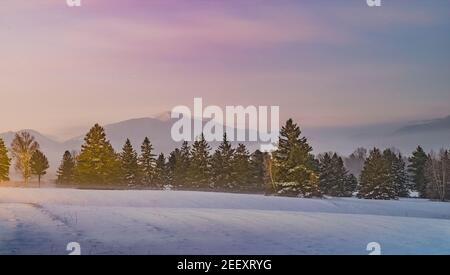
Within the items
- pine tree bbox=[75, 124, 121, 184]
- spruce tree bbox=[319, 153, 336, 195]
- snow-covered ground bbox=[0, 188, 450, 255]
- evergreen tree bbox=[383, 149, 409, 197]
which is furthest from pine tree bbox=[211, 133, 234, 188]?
evergreen tree bbox=[383, 149, 409, 197]

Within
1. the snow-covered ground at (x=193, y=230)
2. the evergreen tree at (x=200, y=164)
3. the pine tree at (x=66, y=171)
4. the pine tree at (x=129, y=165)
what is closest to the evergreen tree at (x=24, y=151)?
the snow-covered ground at (x=193, y=230)

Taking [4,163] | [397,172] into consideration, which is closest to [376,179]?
[397,172]

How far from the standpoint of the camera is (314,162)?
10305 millimetres

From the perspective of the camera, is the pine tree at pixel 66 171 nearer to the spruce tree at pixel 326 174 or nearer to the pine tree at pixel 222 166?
the pine tree at pixel 222 166

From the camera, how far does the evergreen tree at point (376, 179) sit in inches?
399

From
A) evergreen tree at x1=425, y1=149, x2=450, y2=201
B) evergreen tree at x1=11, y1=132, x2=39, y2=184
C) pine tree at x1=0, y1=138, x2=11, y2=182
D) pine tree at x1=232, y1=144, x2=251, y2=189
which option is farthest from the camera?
pine tree at x1=232, y1=144, x2=251, y2=189

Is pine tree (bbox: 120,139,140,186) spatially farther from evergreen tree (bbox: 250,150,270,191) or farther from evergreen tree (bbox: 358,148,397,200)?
evergreen tree (bbox: 358,148,397,200)

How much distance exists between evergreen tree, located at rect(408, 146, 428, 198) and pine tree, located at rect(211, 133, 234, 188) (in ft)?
11.8

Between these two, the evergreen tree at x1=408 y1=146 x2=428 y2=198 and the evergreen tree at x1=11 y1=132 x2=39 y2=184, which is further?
the evergreen tree at x1=408 y1=146 x2=428 y2=198

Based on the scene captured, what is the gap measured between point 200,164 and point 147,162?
1560 millimetres

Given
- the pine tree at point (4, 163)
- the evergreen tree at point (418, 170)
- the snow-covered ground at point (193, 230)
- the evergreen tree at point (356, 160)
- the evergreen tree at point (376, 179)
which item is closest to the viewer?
the snow-covered ground at point (193, 230)

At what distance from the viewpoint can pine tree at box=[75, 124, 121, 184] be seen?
8878 mm

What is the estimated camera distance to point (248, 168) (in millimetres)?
12320

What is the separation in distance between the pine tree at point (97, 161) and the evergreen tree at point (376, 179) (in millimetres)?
4997
